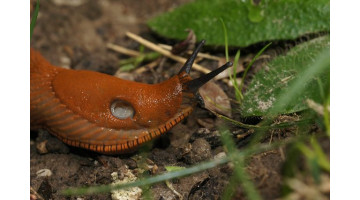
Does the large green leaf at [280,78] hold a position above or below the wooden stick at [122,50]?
above

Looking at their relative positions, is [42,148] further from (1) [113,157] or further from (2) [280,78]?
(2) [280,78]

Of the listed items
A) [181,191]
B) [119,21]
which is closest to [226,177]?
[181,191]

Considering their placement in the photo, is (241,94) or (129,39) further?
(129,39)

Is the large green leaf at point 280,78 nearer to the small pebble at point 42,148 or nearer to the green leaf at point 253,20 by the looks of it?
the green leaf at point 253,20

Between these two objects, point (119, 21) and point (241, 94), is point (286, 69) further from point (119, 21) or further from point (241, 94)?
point (119, 21)

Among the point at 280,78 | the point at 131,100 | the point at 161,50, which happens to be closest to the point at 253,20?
the point at 280,78

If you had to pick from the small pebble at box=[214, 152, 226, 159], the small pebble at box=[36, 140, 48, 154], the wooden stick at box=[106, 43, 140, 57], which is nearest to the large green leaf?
the small pebble at box=[214, 152, 226, 159]

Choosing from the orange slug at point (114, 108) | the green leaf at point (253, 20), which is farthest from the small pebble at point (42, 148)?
the green leaf at point (253, 20)
